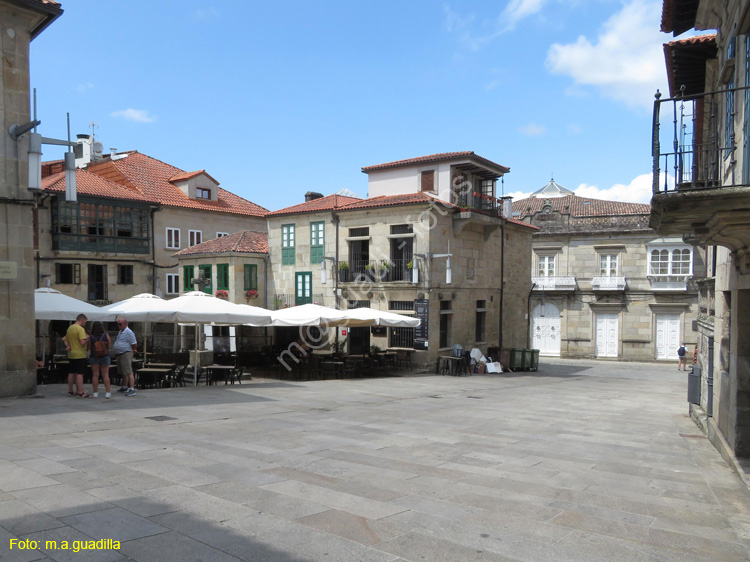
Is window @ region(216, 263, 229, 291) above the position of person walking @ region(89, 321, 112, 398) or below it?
above

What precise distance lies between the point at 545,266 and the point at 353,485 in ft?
116

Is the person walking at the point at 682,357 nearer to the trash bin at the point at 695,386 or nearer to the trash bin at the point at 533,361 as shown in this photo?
the trash bin at the point at 533,361

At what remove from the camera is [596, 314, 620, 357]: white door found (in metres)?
37.1

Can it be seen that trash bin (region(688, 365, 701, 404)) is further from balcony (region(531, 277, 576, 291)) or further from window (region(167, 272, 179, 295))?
window (region(167, 272, 179, 295))

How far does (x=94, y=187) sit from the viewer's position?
98.8ft

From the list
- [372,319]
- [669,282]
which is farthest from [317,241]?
[669,282]

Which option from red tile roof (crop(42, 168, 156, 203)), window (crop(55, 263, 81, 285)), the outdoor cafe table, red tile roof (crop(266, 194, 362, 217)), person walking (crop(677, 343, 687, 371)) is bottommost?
person walking (crop(677, 343, 687, 371))

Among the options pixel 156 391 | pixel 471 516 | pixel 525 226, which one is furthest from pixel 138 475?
pixel 525 226

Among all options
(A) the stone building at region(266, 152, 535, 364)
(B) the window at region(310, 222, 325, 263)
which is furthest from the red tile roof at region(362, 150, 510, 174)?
(B) the window at region(310, 222, 325, 263)

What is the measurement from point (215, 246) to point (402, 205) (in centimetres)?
1029

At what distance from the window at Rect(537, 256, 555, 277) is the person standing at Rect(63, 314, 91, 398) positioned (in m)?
32.5

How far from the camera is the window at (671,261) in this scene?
117ft

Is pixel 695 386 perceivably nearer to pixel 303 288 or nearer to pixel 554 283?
pixel 303 288

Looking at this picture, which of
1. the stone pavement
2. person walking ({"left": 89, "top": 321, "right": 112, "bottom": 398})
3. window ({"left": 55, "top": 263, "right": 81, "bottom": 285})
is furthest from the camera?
window ({"left": 55, "top": 263, "right": 81, "bottom": 285})
